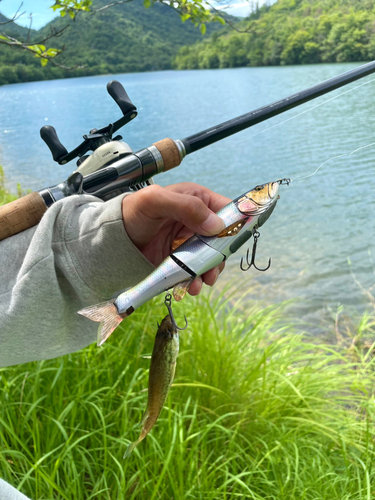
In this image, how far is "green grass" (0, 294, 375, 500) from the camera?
5.72ft

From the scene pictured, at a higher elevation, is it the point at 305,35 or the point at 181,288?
the point at 305,35

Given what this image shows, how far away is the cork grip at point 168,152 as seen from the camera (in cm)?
128

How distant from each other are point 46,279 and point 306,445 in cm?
180

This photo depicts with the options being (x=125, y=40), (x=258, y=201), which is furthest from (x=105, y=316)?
(x=125, y=40)

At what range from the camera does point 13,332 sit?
95 cm

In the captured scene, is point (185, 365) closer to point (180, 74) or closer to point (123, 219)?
point (123, 219)

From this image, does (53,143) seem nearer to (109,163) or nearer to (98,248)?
(109,163)

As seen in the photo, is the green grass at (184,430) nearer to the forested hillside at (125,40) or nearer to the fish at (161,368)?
the fish at (161,368)

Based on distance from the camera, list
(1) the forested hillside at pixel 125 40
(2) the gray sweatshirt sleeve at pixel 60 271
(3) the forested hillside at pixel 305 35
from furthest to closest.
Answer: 1. (1) the forested hillside at pixel 125 40
2. (3) the forested hillside at pixel 305 35
3. (2) the gray sweatshirt sleeve at pixel 60 271

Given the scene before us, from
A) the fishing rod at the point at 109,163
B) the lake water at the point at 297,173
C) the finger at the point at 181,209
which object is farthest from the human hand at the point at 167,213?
the lake water at the point at 297,173

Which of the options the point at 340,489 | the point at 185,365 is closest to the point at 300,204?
the point at 185,365

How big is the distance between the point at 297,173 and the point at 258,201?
19.0 ft

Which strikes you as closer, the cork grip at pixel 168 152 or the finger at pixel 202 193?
the finger at pixel 202 193

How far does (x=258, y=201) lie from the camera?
77cm
